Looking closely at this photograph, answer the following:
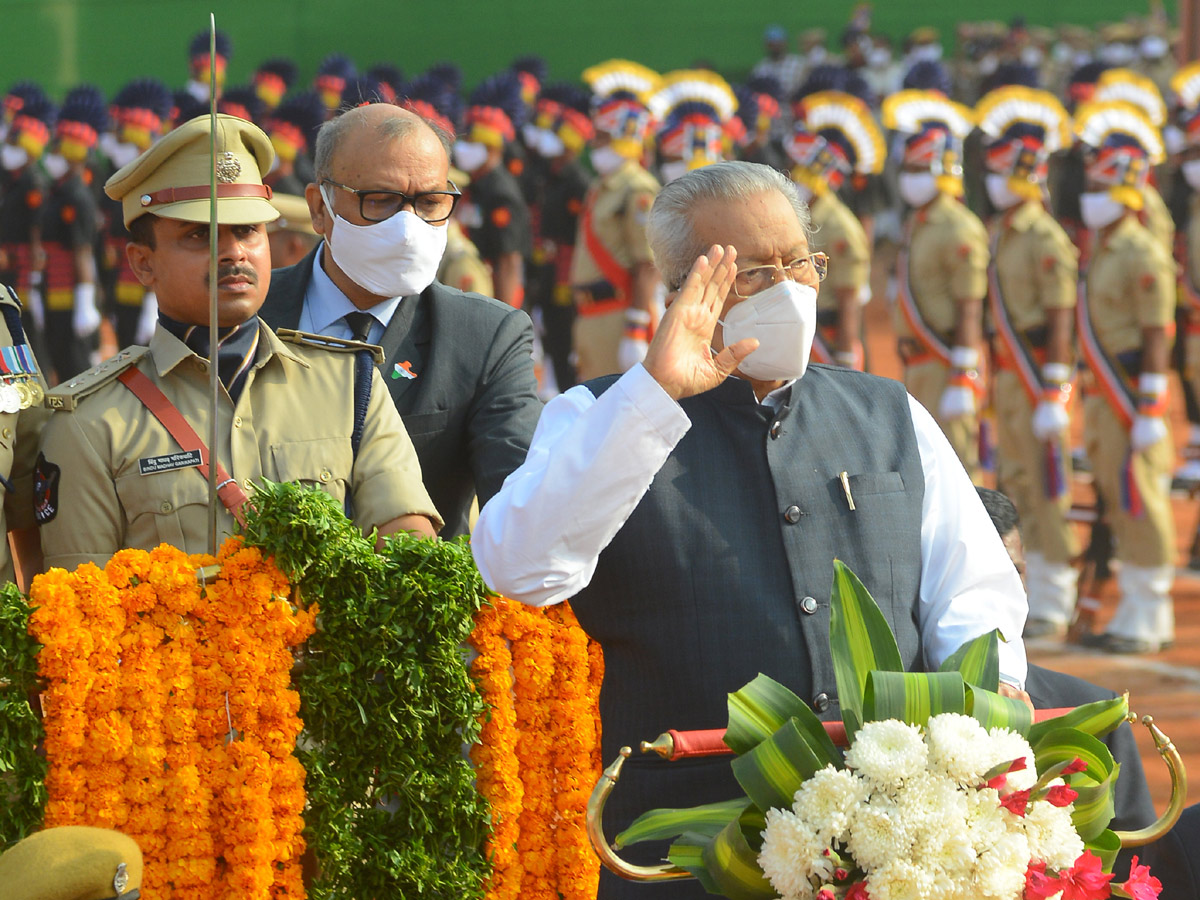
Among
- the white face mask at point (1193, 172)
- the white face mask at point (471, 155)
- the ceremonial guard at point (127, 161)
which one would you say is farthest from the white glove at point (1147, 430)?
the ceremonial guard at point (127, 161)

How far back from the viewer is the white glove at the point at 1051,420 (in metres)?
8.18

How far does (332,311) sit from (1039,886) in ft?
7.36

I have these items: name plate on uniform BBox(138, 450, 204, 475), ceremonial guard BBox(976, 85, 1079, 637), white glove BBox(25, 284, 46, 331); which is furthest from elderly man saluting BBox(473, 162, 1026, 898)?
white glove BBox(25, 284, 46, 331)

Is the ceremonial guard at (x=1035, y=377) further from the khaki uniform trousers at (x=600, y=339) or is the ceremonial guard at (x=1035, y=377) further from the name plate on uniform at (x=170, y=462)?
the name plate on uniform at (x=170, y=462)

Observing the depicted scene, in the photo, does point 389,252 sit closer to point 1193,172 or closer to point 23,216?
point 1193,172

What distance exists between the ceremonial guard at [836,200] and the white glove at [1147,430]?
1809 millimetres

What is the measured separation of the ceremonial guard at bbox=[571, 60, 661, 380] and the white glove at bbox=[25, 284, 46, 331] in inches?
190

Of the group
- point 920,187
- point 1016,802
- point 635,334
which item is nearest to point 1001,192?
point 920,187

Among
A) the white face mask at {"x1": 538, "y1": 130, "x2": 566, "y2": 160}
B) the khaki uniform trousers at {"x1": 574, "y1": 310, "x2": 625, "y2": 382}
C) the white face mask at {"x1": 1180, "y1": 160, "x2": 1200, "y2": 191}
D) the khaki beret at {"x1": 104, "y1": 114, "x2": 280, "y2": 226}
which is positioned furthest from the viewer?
the white face mask at {"x1": 538, "y1": 130, "x2": 566, "y2": 160}

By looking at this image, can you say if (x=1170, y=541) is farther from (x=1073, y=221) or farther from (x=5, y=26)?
(x=5, y=26)

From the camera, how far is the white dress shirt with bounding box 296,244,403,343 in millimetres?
3557

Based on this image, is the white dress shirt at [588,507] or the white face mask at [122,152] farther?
the white face mask at [122,152]

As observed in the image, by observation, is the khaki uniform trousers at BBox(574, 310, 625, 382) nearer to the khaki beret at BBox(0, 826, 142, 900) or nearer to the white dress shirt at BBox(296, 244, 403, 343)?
the white dress shirt at BBox(296, 244, 403, 343)

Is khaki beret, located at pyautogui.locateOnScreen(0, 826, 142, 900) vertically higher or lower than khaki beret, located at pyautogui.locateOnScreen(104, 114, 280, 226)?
lower
